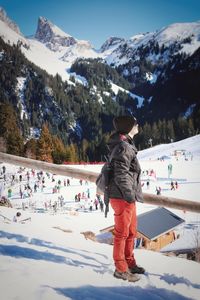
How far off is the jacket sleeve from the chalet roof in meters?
18.0

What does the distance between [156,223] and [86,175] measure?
1995 cm

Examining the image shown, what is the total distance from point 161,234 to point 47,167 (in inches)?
718

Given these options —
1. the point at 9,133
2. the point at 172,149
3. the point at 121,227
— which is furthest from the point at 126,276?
the point at 172,149

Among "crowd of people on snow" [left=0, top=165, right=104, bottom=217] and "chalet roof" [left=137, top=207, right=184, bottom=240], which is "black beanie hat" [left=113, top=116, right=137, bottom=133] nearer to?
"chalet roof" [left=137, top=207, right=184, bottom=240]

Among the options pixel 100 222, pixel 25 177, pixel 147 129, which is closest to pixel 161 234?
pixel 100 222

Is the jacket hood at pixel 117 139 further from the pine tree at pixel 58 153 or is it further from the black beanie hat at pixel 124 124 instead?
the pine tree at pixel 58 153

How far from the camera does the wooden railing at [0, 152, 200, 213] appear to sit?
11.0ft

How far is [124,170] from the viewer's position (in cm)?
306

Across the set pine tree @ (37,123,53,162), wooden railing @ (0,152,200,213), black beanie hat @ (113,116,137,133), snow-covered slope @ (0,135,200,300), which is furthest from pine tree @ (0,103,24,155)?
black beanie hat @ (113,116,137,133)

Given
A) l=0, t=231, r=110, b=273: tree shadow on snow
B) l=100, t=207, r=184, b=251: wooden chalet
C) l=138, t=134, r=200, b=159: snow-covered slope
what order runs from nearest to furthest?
l=0, t=231, r=110, b=273: tree shadow on snow → l=100, t=207, r=184, b=251: wooden chalet → l=138, t=134, r=200, b=159: snow-covered slope

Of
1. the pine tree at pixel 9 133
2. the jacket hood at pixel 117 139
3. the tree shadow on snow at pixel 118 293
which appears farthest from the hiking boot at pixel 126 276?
the pine tree at pixel 9 133

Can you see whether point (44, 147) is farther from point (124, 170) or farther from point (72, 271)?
point (124, 170)

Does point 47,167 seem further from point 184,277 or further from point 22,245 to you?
point 184,277

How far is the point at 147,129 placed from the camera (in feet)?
390
